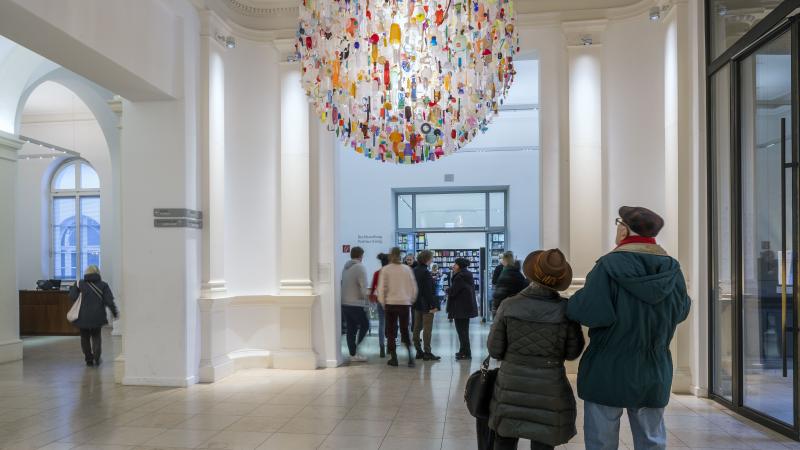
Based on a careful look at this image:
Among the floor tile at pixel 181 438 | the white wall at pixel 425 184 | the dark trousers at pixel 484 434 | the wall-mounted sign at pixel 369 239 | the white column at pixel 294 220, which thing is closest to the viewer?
the dark trousers at pixel 484 434

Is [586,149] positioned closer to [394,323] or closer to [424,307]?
[424,307]

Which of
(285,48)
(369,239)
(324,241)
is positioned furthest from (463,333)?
(369,239)

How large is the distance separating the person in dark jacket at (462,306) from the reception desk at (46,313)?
7.60 m

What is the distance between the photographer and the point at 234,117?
7547mm

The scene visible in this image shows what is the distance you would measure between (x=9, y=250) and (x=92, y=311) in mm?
2087

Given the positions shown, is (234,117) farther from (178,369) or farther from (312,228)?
(178,369)

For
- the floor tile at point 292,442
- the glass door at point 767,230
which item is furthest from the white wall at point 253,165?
the glass door at point 767,230

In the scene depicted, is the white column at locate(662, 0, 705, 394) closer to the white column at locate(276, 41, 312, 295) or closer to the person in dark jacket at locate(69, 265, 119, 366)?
the white column at locate(276, 41, 312, 295)

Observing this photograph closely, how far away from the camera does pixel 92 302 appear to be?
8016 mm

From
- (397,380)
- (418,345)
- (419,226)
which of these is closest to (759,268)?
(397,380)

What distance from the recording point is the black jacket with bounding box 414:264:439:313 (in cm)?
827

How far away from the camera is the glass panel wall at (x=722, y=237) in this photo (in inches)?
219

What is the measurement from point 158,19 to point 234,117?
157cm

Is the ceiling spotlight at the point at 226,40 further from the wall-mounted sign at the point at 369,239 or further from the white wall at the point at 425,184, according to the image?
the wall-mounted sign at the point at 369,239
